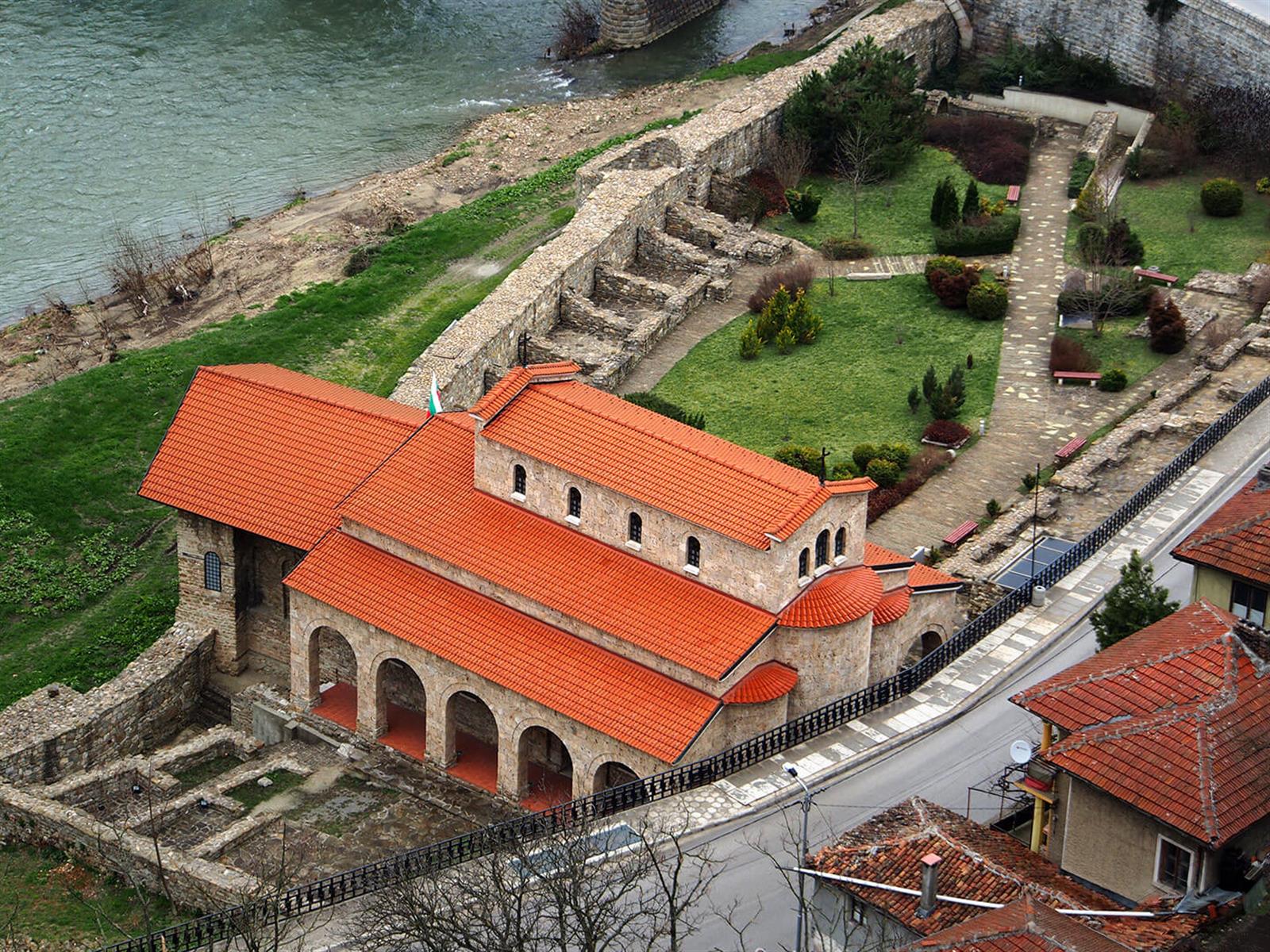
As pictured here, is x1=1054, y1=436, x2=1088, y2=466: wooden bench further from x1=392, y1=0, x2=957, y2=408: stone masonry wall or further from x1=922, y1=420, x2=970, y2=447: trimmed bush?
x1=392, y1=0, x2=957, y2=408: stone masonry wall

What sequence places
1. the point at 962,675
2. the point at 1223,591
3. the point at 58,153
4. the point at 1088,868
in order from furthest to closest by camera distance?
the point at 58,153
the point at 962,675
the point at 1223,591
the point at 1088,868

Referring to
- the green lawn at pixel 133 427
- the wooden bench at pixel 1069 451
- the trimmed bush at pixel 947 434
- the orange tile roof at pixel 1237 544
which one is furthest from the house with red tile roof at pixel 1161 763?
the green lawn at pixel 133 427

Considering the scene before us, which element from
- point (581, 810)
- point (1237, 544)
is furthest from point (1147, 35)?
point (581, 810)

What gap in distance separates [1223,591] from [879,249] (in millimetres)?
32524

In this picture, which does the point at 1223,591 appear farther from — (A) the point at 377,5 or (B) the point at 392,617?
(A) the point at 377,5

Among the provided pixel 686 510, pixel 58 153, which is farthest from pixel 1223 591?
pixel 58 153

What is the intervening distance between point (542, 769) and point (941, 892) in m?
15.0

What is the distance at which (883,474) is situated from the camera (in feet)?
208

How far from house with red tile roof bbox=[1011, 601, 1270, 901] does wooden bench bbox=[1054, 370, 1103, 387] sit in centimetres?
2524

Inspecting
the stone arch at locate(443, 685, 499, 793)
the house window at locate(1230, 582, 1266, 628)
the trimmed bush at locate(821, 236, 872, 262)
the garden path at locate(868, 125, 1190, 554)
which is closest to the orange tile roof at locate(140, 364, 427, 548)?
the stone arch at locate(443, 685, 499, 793)

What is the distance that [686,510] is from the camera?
50.0 metres

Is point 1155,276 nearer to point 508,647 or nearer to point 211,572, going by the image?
point 508,647

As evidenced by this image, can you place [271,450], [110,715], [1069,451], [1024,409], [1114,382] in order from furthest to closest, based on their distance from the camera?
1. [1114,382]
2. [1024,409]
3. [1069,451]
4. [271,450]
5. [110,715]

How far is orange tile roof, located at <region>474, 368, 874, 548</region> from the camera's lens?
49.4m
